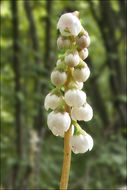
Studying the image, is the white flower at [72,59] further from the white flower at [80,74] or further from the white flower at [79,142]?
the white flower at [79,142]

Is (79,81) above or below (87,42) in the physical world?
below

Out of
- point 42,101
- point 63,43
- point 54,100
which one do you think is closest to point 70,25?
point 63,43

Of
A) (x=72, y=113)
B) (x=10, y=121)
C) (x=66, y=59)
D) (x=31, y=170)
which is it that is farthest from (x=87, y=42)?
(x=10, y=121)

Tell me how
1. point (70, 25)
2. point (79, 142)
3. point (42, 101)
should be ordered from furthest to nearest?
point (42, 101), point (79, 142), point (70, 25)

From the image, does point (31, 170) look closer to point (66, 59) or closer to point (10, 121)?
point (10, 121)

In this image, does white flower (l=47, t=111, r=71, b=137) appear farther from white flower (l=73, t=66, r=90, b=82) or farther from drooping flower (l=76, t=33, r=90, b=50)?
drooping flower (l=76, t=33, r=90, b=50)

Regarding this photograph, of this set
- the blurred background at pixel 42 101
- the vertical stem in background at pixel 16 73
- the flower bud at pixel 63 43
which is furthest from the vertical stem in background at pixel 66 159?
the vertical stem in background at pixel 16 73

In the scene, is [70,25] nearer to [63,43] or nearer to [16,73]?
[63,43]
